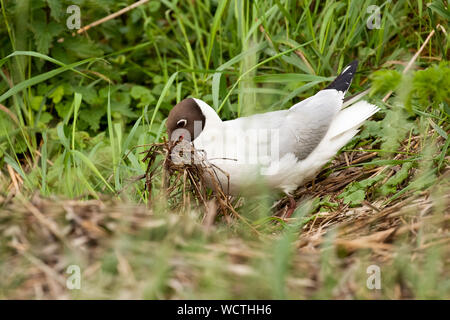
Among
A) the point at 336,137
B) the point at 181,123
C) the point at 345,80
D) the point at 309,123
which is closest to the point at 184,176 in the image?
the point at 181,123

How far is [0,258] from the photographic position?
2.15 metres

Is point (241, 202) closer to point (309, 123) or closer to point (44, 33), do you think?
point (309, 123)

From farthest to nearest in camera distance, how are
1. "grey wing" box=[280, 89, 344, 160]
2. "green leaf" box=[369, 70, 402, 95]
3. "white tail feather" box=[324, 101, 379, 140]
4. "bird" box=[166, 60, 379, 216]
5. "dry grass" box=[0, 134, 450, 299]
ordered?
"white tail feather" box=[324, 101, 379, 140] < "grey wing" box=[280, 89, 344, 160] < "bird" box=[166, 60, 379, 216] < "green leaf" box=[369, 70, 402, 95] < "dry grass" box=[0, 134, 450, 299]

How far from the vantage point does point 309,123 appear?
3.54m

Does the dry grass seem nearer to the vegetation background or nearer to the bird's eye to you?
the vegetation background

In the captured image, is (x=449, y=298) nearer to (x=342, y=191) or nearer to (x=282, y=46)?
(x=342, y=191)

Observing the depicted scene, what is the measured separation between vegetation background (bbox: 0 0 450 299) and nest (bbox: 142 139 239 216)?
0.09 meters

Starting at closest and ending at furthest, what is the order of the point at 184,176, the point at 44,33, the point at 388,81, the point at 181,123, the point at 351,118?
the point at 388,81, the point at 184,176, the point at 181,123, the point at 351,118, the point at 44,33

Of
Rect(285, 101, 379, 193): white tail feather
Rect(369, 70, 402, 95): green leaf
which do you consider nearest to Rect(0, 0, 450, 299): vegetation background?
Rect(369, 70, 402, 95): green leaf

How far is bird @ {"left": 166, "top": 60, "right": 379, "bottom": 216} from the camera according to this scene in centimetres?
321

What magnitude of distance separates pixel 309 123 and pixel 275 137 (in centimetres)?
27

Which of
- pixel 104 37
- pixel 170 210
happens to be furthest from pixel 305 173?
pixel 104 37

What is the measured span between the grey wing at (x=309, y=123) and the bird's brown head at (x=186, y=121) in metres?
0.49

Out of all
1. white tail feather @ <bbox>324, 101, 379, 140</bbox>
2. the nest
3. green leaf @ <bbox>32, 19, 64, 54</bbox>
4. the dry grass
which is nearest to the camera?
the dry grass
